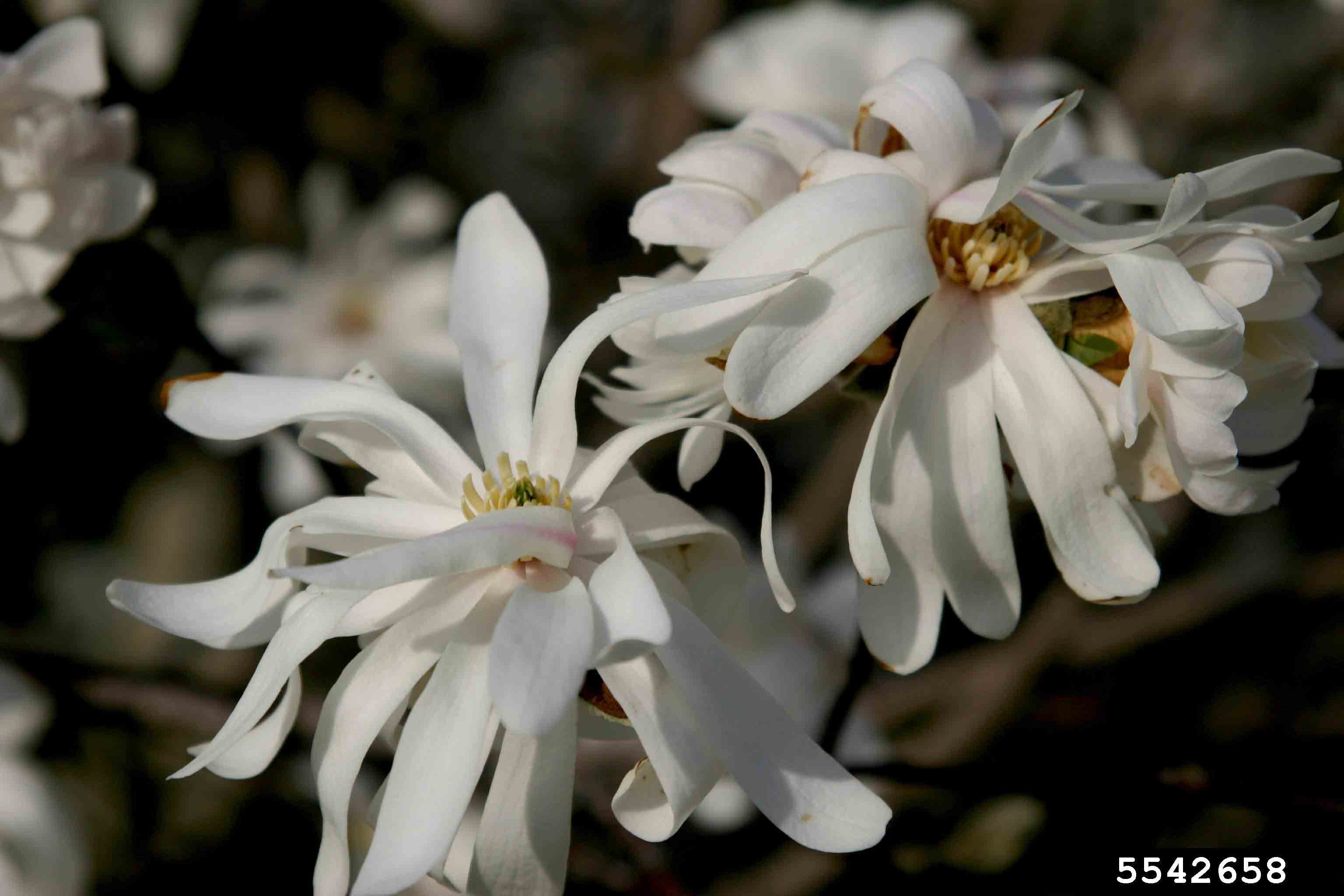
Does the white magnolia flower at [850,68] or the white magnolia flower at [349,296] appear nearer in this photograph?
the white magnolia flower at [850,68]

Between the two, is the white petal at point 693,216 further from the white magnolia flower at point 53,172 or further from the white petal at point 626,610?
the white magnolia flower at point 53,172

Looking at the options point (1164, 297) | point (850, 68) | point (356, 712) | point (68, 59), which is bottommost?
point (850, 68)

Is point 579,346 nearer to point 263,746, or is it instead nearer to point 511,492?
point 511,492

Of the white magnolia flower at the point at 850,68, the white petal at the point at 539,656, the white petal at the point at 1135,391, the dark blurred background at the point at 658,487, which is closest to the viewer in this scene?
the white petal at the point at 539,656

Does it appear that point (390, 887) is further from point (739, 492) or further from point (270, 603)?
point (739, 492)

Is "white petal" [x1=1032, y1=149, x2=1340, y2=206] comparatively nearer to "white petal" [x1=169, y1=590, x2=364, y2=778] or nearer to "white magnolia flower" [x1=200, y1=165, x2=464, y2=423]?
"white petal" [x1=169, y1=590, x2=364, y2=778]

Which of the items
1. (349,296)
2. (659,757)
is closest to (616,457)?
(659,757)

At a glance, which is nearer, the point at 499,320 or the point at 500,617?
the point at 500,617

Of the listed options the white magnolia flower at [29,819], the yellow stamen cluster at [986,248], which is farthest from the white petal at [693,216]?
the white magnolia flower at [29,819]
